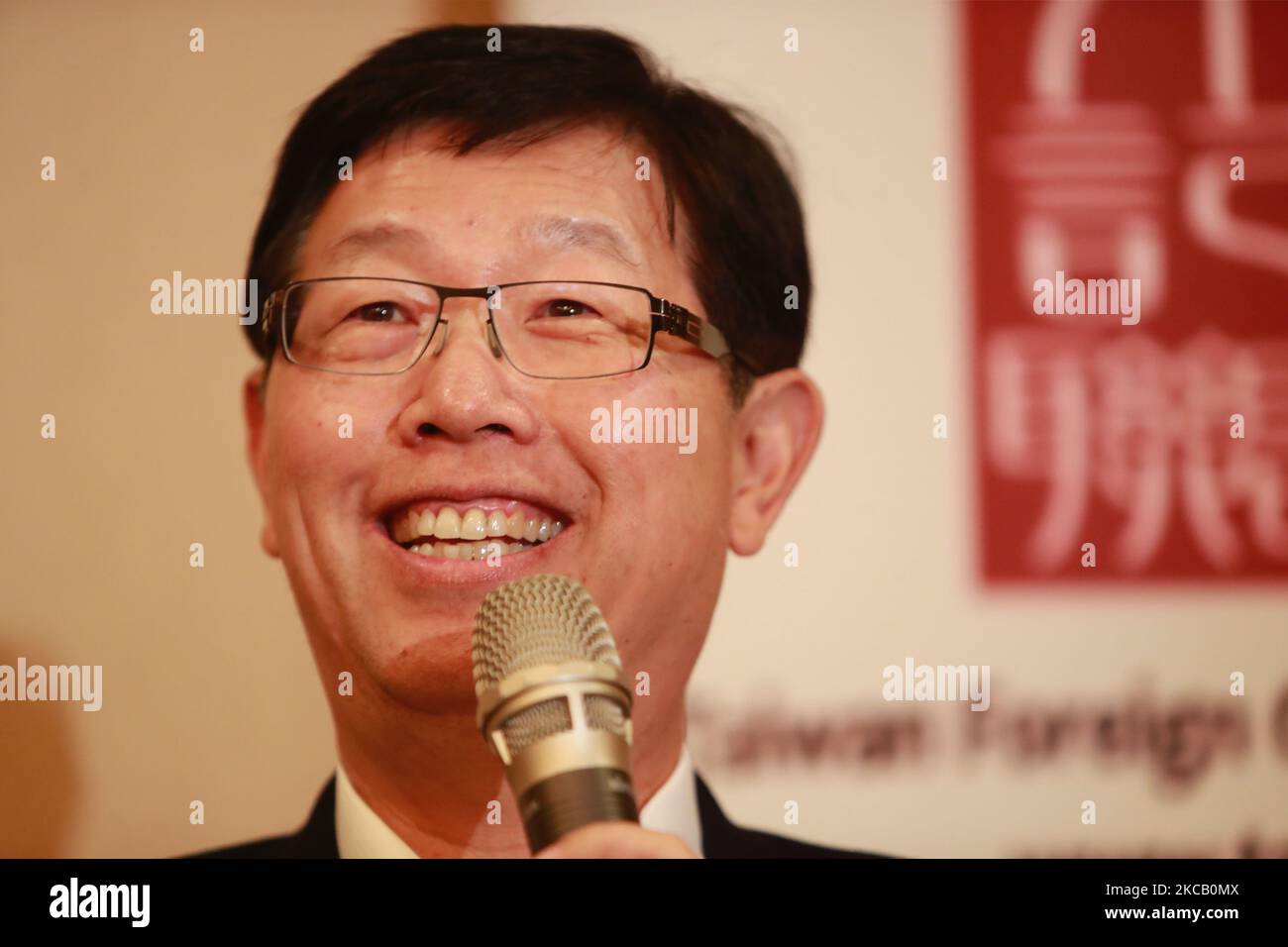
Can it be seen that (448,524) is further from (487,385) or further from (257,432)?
(257,432)

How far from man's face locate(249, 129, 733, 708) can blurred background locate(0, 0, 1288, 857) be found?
7.1 inches

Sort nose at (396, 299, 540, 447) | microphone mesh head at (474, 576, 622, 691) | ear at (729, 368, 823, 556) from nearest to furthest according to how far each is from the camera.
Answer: microphone mesh head at (474, 576, 622, 691)
nose at (396, 299, 540, 447)
ear at (729, 368, 823, 556)

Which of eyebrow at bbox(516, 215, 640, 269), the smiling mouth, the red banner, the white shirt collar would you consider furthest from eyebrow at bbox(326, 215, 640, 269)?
the white shirt collar

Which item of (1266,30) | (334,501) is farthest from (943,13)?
(334,501)

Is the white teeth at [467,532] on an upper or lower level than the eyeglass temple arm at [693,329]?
lower

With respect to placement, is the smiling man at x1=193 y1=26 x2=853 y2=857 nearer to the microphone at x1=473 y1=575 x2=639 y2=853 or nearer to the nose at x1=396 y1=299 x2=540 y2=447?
the nose at x1=396 y1=299 x2=540 y2=447

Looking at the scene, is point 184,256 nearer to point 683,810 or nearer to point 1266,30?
point 683,810

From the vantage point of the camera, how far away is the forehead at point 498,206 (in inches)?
60.7

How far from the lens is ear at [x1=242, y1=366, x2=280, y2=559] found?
168 cm

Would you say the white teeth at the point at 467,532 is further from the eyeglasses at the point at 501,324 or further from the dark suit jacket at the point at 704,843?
the dark suit jacket at the point at 704,843

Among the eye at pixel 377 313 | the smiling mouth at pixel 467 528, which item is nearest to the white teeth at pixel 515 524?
the smiling mouth at pixel 467 528

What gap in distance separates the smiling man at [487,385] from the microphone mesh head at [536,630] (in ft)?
1.27

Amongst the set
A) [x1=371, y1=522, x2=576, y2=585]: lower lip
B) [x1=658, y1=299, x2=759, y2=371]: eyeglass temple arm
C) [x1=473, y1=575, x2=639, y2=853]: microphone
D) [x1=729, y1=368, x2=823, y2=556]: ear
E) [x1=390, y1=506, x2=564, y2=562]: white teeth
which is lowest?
[x1=473, y1=575, x2=639, y2=853]: microphone

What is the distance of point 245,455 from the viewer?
172 centimetres
